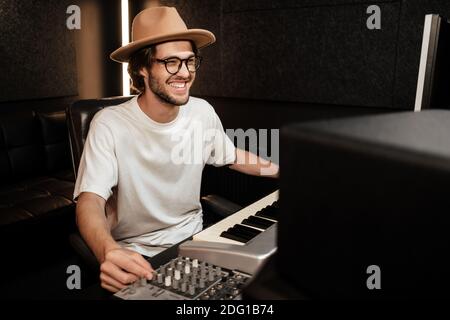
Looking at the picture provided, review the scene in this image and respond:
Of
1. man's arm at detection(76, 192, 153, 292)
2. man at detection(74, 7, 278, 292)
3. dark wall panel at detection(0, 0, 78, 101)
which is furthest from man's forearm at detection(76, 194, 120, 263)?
dark wall panel at detection(0, 0, 78, 101)

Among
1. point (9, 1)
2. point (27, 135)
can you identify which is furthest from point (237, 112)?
point (9, 1)

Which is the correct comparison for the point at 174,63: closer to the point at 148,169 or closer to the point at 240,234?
the point at 148,169

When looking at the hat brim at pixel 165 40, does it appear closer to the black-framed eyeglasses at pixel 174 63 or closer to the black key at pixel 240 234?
the black-framed eyeglasses at pixel 174 63

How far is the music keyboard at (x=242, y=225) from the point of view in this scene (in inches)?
42.6

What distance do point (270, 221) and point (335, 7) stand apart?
5.56ft

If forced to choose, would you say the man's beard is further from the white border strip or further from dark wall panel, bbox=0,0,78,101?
dark wall panel, bbox=0,0,78,101

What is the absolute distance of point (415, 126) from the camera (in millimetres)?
390

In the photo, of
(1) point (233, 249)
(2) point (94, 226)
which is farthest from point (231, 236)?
(2) point (94, 226)

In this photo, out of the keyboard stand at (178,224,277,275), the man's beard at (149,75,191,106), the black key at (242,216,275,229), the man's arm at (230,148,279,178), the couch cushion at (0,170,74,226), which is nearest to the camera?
the keyboard stand at (178,224,277,275)

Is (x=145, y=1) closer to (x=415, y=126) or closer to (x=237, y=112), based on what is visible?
(x=237, y=112)

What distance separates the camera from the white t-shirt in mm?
1409

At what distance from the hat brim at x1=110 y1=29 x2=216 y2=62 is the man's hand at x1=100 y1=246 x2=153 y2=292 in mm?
893

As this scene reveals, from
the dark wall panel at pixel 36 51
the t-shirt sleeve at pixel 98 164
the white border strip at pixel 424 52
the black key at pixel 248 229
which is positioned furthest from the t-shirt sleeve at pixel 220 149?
the dark wall panel at pixel 36 51

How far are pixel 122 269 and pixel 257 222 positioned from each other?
1.57 ft
